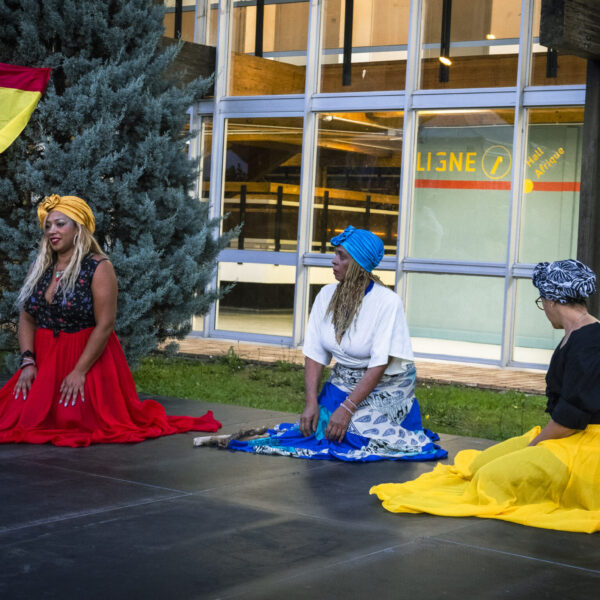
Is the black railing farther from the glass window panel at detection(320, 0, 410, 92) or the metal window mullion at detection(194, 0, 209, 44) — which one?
the metal window mullion at detection(194, 0, 209, 44)

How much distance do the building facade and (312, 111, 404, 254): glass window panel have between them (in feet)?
0.06

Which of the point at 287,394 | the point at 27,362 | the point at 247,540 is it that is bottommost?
the point at 287,394

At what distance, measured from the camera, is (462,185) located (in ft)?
42.6

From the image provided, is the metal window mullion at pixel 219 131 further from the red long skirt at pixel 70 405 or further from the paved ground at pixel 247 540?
the paved ground at pixel 247 540

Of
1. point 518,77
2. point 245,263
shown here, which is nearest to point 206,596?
point 518,77

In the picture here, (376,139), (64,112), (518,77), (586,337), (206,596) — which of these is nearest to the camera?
(206,596)

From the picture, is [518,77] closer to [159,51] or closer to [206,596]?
[159,51]

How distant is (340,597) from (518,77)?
948 centimetres

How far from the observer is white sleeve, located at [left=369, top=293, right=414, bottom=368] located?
6430 millimetres

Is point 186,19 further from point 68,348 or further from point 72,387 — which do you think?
point 72,387

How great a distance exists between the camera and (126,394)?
23.4 feet

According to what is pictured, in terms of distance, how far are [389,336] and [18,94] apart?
4.70 metres

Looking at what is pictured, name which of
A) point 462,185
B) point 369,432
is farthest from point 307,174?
point 369,432

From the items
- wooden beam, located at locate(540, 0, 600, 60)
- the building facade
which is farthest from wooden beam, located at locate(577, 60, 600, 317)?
the building facade
